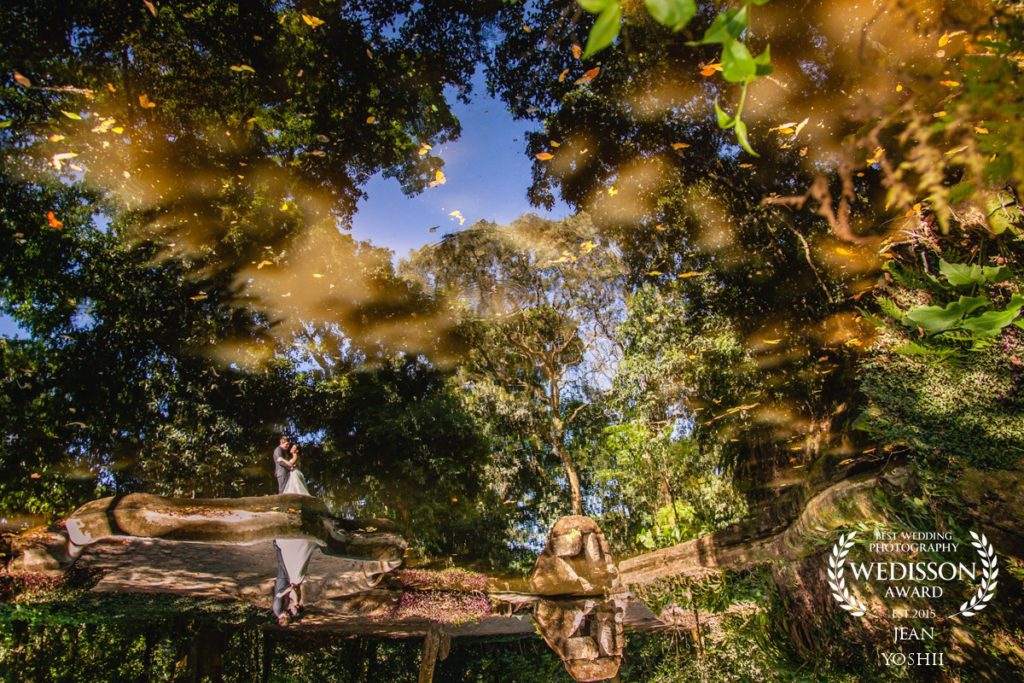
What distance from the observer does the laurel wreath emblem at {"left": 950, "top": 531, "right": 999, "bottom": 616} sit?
10.6ft

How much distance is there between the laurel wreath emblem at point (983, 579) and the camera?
3.22 m

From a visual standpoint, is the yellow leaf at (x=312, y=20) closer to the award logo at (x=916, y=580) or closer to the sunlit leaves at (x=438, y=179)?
the sunlit leaves at (x=438, y=179)

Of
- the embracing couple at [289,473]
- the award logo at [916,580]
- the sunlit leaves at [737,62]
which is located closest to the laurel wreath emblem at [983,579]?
the award logo at [916,580]

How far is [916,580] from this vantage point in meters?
3.71

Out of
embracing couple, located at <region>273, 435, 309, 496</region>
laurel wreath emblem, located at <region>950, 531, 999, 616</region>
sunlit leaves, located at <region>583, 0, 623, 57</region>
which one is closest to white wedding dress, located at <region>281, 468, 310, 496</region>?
embracing couple, located at <region>273, 435, 309, 496</region>

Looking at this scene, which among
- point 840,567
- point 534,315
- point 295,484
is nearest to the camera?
point 840,567

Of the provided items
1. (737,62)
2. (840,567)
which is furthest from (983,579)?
(737,62)

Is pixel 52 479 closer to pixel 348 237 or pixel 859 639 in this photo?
pixel 348 237

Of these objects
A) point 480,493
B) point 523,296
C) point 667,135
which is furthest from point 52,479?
point 667,135

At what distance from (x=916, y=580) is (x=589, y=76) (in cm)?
581

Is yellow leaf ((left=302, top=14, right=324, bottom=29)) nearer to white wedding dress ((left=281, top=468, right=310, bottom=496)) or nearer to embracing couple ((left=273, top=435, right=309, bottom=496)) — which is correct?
embracing couple ((left=273, top=435, right=309, bottom=496))

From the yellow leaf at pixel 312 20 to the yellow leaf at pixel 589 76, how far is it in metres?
2.92

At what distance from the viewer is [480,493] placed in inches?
381

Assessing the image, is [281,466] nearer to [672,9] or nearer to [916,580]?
[672,9]
